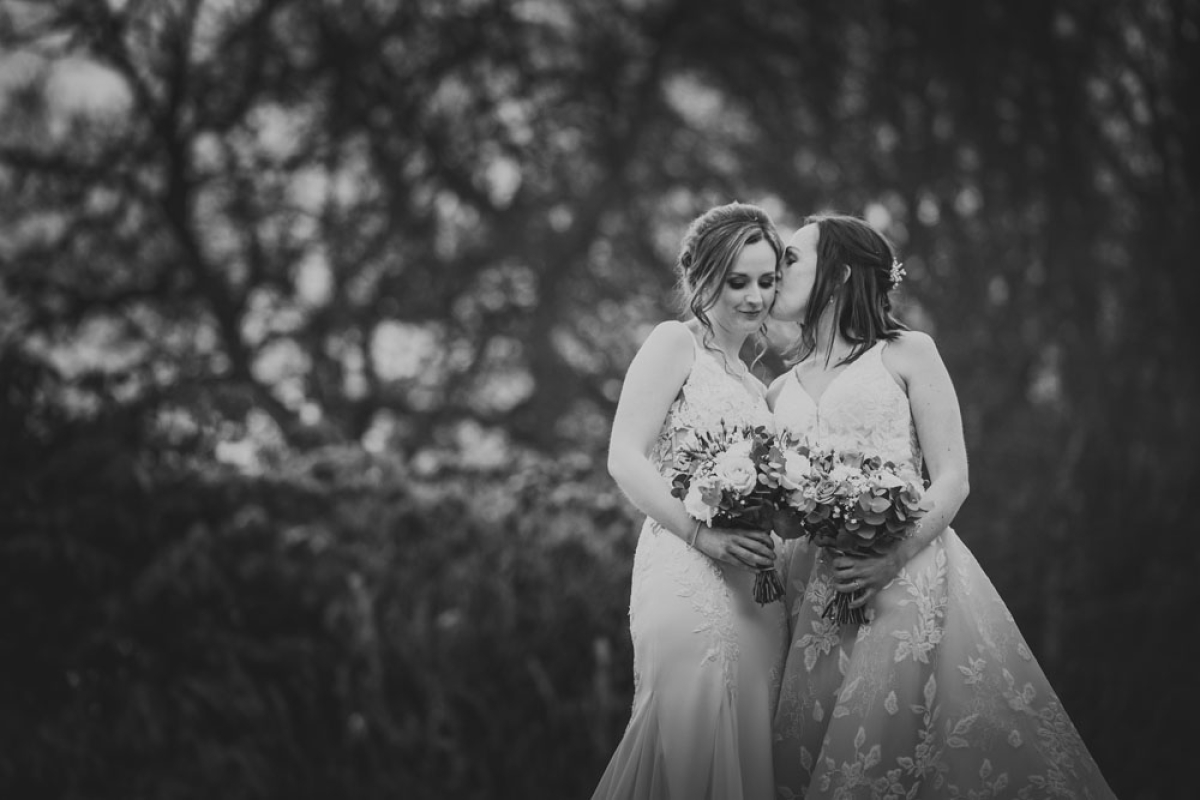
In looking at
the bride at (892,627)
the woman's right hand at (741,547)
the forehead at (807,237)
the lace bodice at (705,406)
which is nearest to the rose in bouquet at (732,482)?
the woman's right hand at (741,547)

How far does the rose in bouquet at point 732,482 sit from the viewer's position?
3457 millimetres

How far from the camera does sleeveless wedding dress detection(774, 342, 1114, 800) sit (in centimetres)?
352

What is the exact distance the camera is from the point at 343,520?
299 inches

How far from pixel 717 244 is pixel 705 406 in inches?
21.4

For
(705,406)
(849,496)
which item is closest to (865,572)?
(849,496)

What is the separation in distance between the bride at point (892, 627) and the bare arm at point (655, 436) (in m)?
0.38

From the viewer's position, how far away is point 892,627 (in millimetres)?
3678

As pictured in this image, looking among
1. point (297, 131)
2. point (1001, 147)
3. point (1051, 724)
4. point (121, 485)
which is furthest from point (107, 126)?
point (1051, 724)

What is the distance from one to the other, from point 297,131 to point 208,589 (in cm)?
576

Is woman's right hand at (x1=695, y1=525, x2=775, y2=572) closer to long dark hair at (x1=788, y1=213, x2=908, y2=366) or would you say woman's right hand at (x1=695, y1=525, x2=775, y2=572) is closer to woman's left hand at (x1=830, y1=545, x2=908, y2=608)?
woman's left hand at (x1=830, y1=545, x2=908, y2=608)

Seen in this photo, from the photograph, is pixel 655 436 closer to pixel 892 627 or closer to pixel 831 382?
pixel 831 382

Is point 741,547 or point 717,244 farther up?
point 717,244

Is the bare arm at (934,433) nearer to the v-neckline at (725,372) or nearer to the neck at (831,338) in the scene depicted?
the neck at (831,338)

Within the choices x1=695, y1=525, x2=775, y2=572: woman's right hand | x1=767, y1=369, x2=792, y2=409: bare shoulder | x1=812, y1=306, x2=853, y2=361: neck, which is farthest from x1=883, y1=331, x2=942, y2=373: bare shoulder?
x1=695, y1=525, x2=775, y2=572: woman's right hand
